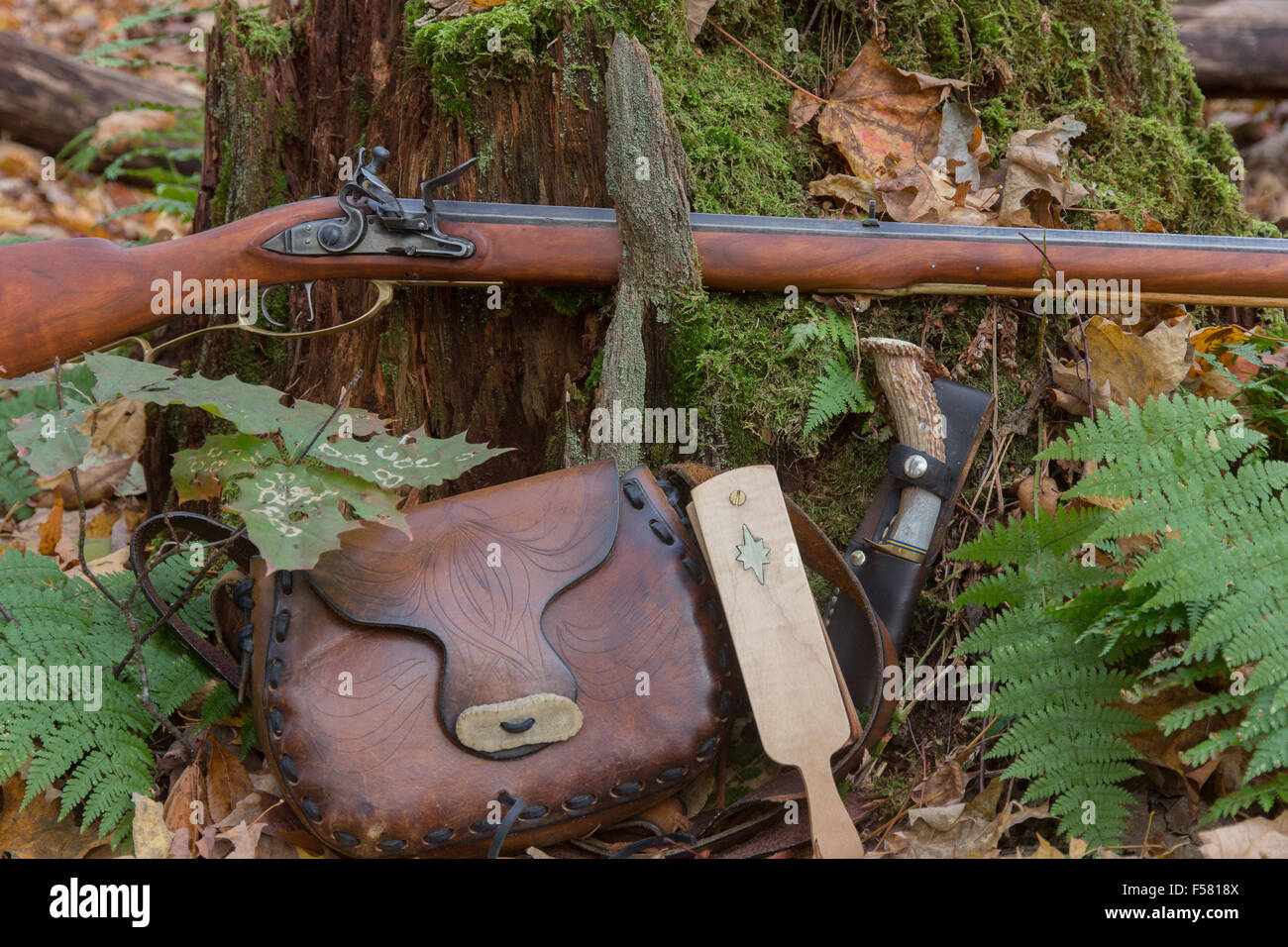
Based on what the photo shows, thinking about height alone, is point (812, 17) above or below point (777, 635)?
above

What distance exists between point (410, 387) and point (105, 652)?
4.91 feet

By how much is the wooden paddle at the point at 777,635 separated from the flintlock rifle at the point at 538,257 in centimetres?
103

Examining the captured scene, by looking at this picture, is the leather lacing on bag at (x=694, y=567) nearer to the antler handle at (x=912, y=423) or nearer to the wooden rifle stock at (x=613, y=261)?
the antler handle at (x=912, y=423)

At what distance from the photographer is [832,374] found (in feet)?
12.3

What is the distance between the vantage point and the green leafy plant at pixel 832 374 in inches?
144

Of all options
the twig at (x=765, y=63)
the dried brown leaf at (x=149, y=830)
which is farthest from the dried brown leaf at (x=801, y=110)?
the dried brown leaf at (x=149, y=830)

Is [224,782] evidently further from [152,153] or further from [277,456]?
[152,153]

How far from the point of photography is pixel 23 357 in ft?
12.0

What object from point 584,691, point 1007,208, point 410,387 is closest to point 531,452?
point 410,387

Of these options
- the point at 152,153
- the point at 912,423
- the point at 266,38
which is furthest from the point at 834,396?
the point at 152,153

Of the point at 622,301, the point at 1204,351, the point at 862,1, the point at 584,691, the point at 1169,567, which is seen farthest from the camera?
the point at 862,1

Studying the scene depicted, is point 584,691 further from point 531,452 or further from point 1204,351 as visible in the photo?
point 1204,351

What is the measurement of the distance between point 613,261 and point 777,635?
5.00ft

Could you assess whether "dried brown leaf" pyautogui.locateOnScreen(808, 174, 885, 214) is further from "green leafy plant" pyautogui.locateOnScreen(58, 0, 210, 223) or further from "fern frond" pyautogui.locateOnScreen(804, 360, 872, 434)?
"green leafy plant" pyautogui.locateOnScreen(58, 0, 210, 223)
